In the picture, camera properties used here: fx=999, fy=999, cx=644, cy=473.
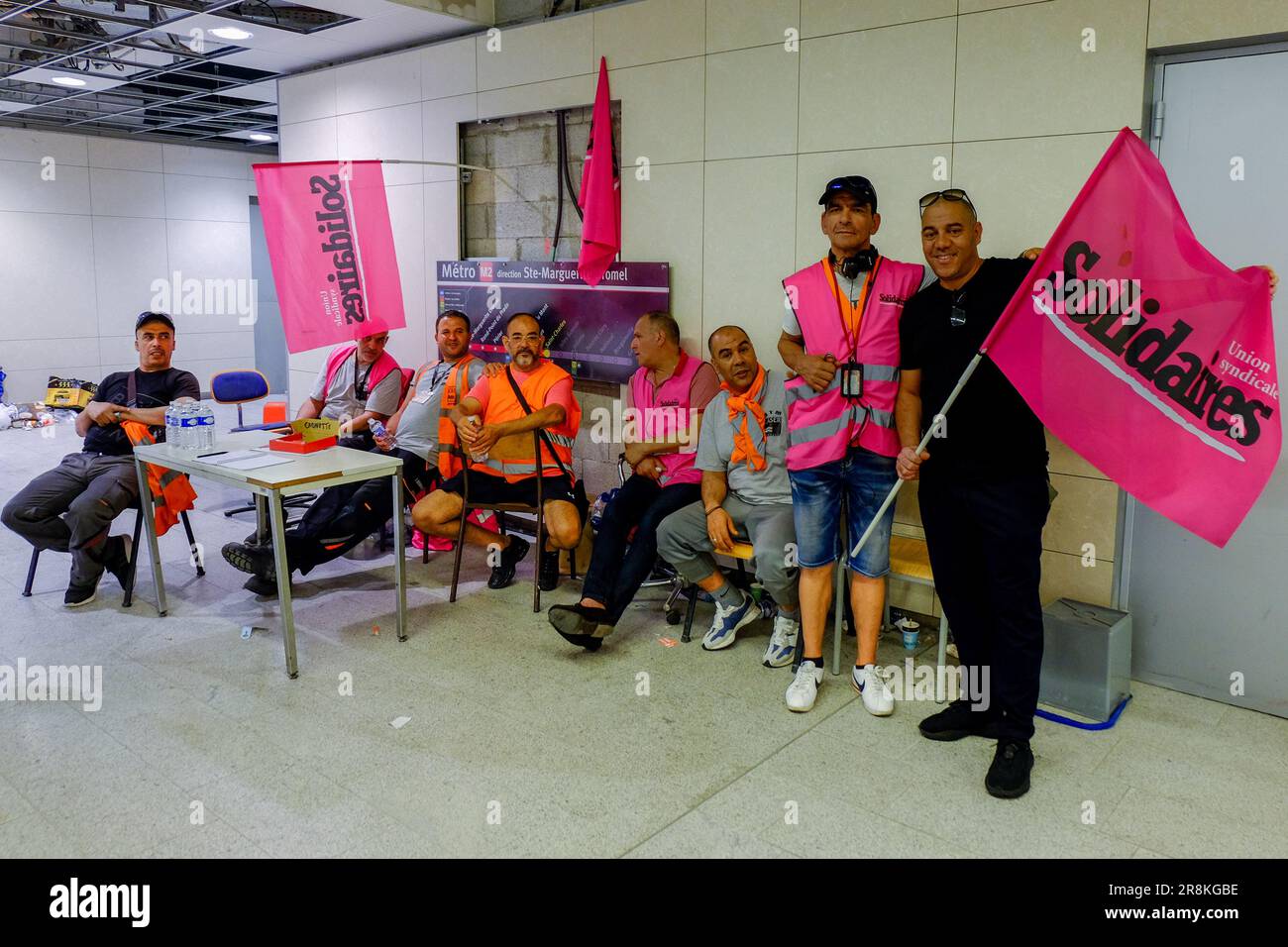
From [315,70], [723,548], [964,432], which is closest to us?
[964,432]

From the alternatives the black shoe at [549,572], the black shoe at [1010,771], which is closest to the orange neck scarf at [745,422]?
the black shoe at [549,572]

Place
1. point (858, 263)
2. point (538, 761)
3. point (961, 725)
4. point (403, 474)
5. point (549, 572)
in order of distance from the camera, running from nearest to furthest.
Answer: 1. point (538, 761)
2. point (961, 725)
3. point (858, 263)
4. point (549, 572)
5. point (403, 474)

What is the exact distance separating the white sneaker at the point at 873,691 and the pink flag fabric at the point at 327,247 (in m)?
2.67

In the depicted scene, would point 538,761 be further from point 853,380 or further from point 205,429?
point 205,429

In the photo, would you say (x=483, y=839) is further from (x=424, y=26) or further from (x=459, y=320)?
(x=424, y=26)

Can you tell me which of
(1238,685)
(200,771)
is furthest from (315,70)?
(1238,685)

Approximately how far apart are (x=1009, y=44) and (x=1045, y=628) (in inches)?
80.6

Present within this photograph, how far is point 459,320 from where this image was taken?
4930mm

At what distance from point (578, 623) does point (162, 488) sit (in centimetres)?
197

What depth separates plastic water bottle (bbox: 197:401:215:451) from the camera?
4.11 metres

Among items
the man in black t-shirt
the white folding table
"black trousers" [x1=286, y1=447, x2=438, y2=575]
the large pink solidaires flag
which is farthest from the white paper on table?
the large pink solidaires flag

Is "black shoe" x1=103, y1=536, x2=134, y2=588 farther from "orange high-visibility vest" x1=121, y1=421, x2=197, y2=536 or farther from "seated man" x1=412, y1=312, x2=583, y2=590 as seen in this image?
"seated man" x1=412, y1=312, x2=583, y2=590

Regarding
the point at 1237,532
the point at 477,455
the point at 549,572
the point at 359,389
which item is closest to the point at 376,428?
the point at 359,389

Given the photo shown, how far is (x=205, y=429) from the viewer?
4.12m
